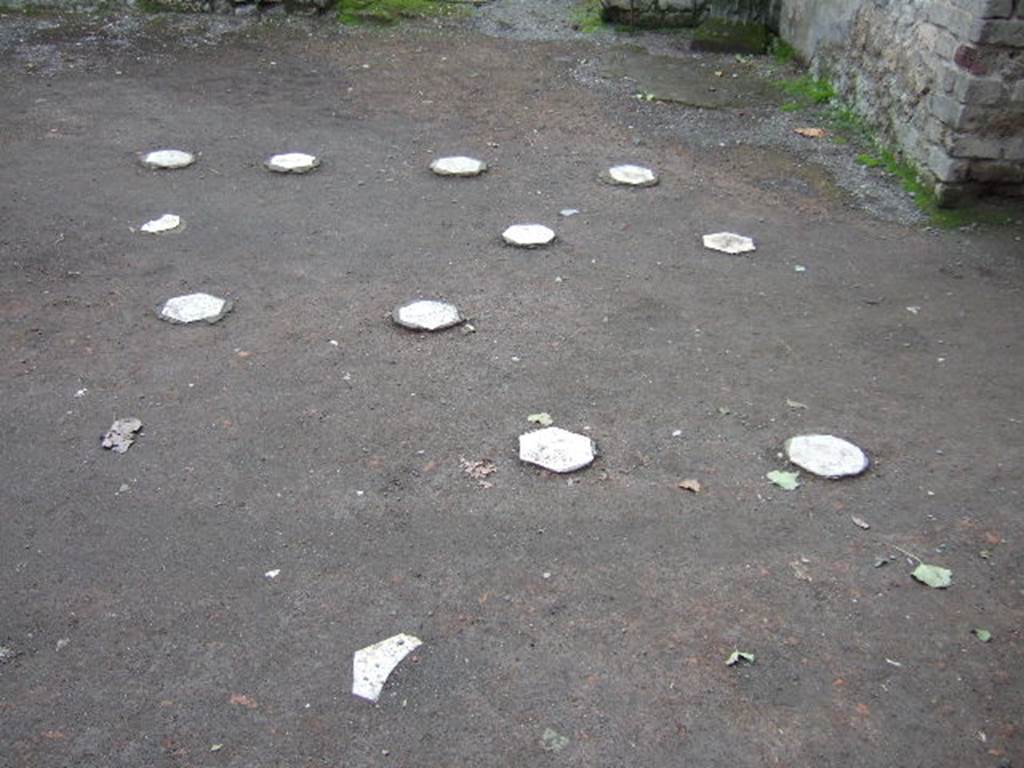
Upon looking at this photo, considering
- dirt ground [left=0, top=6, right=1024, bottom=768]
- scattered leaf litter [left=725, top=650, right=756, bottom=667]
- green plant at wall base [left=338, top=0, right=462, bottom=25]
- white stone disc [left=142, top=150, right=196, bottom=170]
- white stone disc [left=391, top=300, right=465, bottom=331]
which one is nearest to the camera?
dirt ground [left=0, top=6, right=1024, bottom=768]

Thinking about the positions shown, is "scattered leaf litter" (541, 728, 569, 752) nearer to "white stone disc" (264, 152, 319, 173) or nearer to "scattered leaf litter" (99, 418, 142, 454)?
"scattered leaf litter" (99, 418, 142, 454)

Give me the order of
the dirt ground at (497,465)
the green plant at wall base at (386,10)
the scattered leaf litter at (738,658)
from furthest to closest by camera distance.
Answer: the green plant at wall base at (386,10), the scattered leaf litter at (738,658), the dirt ground at (497,465)

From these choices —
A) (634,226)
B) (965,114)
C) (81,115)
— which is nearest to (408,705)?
(634,226)

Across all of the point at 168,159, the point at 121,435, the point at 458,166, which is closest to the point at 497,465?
Answer: the point at 121,435

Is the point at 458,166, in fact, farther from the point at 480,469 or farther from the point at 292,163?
the point at 480,469

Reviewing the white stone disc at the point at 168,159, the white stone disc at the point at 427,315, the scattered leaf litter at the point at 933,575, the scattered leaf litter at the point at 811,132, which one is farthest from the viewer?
the scattered leaf litter at the point at 811,132

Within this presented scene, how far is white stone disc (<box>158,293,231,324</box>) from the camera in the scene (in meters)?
4.58

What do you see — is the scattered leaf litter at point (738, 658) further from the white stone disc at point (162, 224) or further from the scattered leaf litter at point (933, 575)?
the white stone disc at point (162, 224)

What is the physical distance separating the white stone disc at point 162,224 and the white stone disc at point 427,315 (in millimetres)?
1757

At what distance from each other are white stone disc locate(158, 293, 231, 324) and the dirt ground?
0.32 ft

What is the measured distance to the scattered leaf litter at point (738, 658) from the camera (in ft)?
9.14

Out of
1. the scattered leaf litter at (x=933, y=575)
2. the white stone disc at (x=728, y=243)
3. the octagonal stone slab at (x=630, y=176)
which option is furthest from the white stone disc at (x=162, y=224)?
the scattered leaf litter at (x=933, y=575)

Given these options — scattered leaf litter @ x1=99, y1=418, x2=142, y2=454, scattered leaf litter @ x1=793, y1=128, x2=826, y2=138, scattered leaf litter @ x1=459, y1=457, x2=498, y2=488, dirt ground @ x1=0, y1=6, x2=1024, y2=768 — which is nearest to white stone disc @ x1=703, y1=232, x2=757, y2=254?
dirt ground @ x1=0, y1=6, x2=1024, y2=768

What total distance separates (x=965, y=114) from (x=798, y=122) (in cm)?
197
